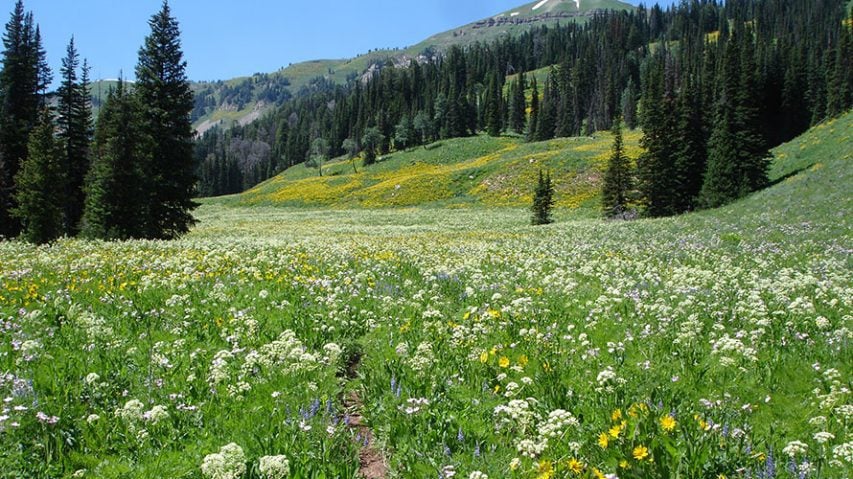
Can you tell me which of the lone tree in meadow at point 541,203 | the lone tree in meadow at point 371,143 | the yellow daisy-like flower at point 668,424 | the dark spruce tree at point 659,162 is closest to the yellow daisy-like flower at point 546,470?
the yellow daisy-like flower at point 668,424

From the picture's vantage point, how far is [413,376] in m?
5.94

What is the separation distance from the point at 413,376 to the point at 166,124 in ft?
102

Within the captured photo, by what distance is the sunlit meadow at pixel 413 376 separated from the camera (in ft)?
13.2

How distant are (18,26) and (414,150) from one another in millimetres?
94981

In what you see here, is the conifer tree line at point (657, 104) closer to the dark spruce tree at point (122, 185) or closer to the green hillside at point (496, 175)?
the dark spruce tree at point (122, 185)

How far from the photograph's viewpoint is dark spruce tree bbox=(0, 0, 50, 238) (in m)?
44.0

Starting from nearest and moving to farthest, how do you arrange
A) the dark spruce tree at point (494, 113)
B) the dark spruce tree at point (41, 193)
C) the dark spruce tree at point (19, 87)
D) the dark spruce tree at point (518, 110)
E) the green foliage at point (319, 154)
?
the dark spruce tree at point (41, 193), the dark spruce tree at point (19, 87), the dark spruce tree at point (494, 113), the green foliage at point (319, 154), the dark spruce tree at point (518, 110)

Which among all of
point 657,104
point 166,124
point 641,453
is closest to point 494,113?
point 657,104

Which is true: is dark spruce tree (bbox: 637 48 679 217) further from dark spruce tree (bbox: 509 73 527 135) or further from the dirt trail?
dark spruce tree (bbox: 509 73 527 135)

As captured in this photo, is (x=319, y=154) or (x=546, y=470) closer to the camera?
(x=546, y=470)

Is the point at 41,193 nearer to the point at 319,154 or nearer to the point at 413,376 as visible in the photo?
the point at 413,376

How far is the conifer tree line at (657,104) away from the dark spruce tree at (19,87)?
2564 centimetres

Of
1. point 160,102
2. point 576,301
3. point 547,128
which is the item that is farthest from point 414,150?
point 576,301

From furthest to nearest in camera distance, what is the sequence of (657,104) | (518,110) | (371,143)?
(518,110)
(371,143)
(657,104)
